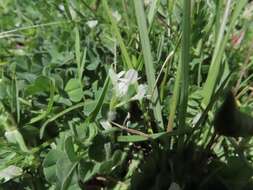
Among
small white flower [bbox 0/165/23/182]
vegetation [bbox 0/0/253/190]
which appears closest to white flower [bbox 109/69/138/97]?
vegetation [bbox 0/0/253/190]

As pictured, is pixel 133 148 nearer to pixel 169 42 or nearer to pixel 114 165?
pixel 114 165

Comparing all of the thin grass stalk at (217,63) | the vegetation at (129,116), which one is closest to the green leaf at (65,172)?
the vegetation at (129,116)

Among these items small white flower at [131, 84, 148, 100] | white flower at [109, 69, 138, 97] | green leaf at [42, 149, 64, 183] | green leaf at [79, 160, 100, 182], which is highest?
white flower at [109, 69, 138, 97]

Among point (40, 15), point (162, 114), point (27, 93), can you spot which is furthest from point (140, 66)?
point (40, 15)

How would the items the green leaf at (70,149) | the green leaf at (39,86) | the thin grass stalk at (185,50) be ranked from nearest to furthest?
the thin grass stalk at (185,50) → the green leaf at (70,149) → the green leaf at (39,86)

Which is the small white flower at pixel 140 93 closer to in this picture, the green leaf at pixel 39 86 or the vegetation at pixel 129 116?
the vegetation at pixel 129 116

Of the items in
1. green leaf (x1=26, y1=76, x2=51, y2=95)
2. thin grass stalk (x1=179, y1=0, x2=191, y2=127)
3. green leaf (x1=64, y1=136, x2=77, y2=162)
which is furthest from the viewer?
green leaf (x1=26, y1=76, x2=51, y2=95)

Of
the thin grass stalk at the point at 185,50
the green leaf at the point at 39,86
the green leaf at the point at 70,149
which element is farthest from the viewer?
the green leaf at the point at 39,86

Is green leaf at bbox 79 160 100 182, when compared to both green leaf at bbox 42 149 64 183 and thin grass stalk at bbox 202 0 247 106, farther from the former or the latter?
thin grass stalk at bbox 202 0 247 106

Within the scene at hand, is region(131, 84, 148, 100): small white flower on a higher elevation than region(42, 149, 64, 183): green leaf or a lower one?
higher
